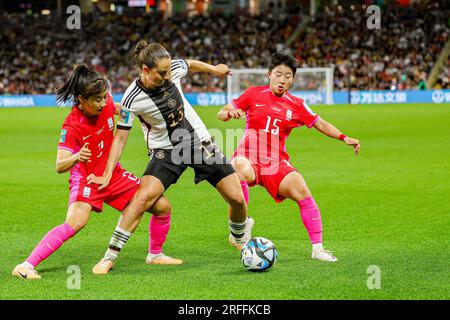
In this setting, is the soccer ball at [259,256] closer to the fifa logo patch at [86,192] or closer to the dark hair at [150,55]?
the fifa logo patch at [86,192]

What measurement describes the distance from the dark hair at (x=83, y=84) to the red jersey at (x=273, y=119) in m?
1.99

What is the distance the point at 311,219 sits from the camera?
764 centimetres

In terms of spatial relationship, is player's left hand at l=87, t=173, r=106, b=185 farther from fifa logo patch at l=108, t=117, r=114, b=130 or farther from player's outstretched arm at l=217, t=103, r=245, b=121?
player's outstretched arm at l=217, t=103, r=245, b=121

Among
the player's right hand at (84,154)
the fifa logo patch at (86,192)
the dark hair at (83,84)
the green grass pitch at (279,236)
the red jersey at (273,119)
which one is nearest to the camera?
the green grass pitch at (279,236)

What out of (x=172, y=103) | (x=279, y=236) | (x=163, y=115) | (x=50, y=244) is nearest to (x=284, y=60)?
(x=172, y=103)

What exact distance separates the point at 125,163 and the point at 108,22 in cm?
Result: 4108

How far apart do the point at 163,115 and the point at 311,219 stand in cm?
179

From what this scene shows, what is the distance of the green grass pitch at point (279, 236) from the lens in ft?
20.4

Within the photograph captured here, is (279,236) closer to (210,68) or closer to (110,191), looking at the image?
(210,68)

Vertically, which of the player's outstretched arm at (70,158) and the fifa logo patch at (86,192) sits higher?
the player's outstretched arm at (70,158)

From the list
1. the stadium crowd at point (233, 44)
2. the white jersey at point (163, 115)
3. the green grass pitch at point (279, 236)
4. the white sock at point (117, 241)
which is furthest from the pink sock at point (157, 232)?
the stadium crowd at point (233, 44)

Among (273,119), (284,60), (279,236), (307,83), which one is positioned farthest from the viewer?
(307,83)
